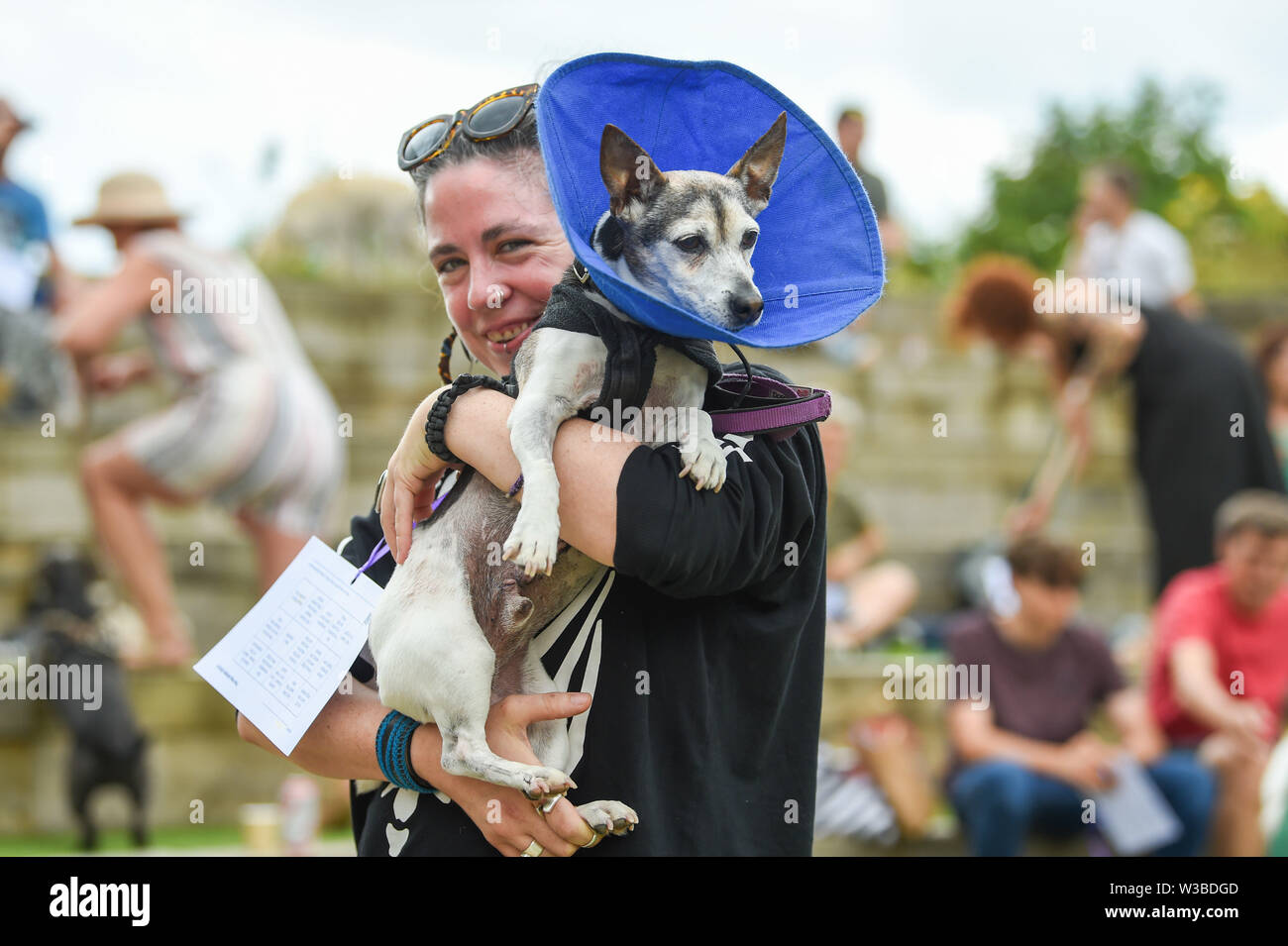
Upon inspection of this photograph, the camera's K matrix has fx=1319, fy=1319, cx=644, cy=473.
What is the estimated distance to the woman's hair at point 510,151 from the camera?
212cm

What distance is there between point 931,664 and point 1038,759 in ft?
4.14

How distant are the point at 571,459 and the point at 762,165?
1.89ft

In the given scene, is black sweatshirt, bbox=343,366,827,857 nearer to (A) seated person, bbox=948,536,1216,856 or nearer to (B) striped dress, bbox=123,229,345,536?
(A) seated person, bbox=948,536,1216,856

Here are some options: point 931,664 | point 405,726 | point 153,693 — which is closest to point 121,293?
point 153,693

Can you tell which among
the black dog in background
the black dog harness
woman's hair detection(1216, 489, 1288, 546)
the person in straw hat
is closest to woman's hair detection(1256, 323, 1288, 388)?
woman's hair detection(1216, 489, 1288, 546)

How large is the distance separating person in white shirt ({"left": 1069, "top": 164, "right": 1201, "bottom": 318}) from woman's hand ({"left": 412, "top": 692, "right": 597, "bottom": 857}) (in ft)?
21.0

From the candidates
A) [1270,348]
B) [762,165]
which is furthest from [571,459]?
[1270,348]

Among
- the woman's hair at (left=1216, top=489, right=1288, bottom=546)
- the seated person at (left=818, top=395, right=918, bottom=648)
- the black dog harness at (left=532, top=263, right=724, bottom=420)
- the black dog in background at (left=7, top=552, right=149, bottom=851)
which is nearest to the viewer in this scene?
the black dog harness at (left=532, top=263, right=724, bottom=420)

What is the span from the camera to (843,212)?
201cm

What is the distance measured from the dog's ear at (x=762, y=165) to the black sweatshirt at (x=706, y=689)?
38 centimetres

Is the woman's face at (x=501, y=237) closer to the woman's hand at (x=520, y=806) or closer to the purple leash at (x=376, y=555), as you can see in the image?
the purple leash at (x=376, y=555)

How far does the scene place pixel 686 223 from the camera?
80.0 inches

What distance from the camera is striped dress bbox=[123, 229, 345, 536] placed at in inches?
246

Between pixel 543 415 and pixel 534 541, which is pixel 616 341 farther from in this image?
pixel 534 541
